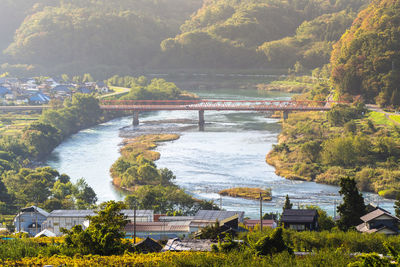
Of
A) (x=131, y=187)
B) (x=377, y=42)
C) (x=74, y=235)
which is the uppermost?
(x=377, y=42)

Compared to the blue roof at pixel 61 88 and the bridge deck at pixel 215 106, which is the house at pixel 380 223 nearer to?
the bridge deck at pixel 215 106

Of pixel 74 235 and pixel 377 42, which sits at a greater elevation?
pixel 377 42

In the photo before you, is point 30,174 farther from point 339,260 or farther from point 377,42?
point 377,42

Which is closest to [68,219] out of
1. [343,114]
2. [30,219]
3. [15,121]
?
[30,219]

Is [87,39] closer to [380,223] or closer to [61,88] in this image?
[61,88]

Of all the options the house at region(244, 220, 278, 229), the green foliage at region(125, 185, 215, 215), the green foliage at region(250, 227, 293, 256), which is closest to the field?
the green foliage at region(125, 185, 215, 215)

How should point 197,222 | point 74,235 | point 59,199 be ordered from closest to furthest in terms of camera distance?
1. point 74,235
2. point 197,222
3. point 59,199

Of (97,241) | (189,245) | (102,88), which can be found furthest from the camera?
(102,88)

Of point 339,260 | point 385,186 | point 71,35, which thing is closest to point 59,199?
point 385,186
